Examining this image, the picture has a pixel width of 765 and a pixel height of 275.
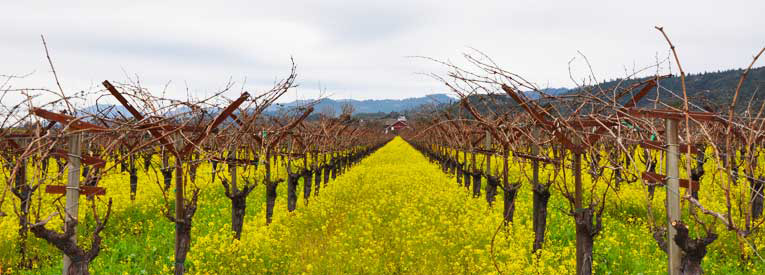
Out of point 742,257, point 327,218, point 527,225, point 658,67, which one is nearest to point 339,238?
point 327,218

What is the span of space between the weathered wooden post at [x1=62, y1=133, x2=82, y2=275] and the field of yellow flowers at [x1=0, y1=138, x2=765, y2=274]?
1184 millimetres

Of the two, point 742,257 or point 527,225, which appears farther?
point 527,225

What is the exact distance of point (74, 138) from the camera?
434 centimetres

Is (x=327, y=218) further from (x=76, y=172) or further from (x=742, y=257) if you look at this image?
(x=742, y=257)

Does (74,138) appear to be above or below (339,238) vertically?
above

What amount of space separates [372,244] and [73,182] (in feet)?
19.7

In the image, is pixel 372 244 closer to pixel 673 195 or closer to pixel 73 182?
pixel 73 182

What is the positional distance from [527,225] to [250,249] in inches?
290

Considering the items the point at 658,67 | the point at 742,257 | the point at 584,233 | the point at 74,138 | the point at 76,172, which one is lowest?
the point at 742,257

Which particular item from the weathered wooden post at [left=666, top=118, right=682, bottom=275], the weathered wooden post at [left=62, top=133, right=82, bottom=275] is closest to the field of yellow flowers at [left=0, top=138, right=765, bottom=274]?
the weathered wooden post at [left=62, top=133, right=82, bottom=275]

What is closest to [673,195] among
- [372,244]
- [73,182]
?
[73,182]

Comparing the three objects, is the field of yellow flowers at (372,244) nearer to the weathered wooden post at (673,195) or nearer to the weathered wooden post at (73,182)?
the weathered wooden post at (73,182)

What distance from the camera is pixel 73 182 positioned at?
4492mm

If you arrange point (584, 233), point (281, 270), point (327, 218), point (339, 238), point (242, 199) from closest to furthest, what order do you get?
point (584, 233)
point (281, 270)
point (242, 199)
point (339, 238)
point (327, 218)
